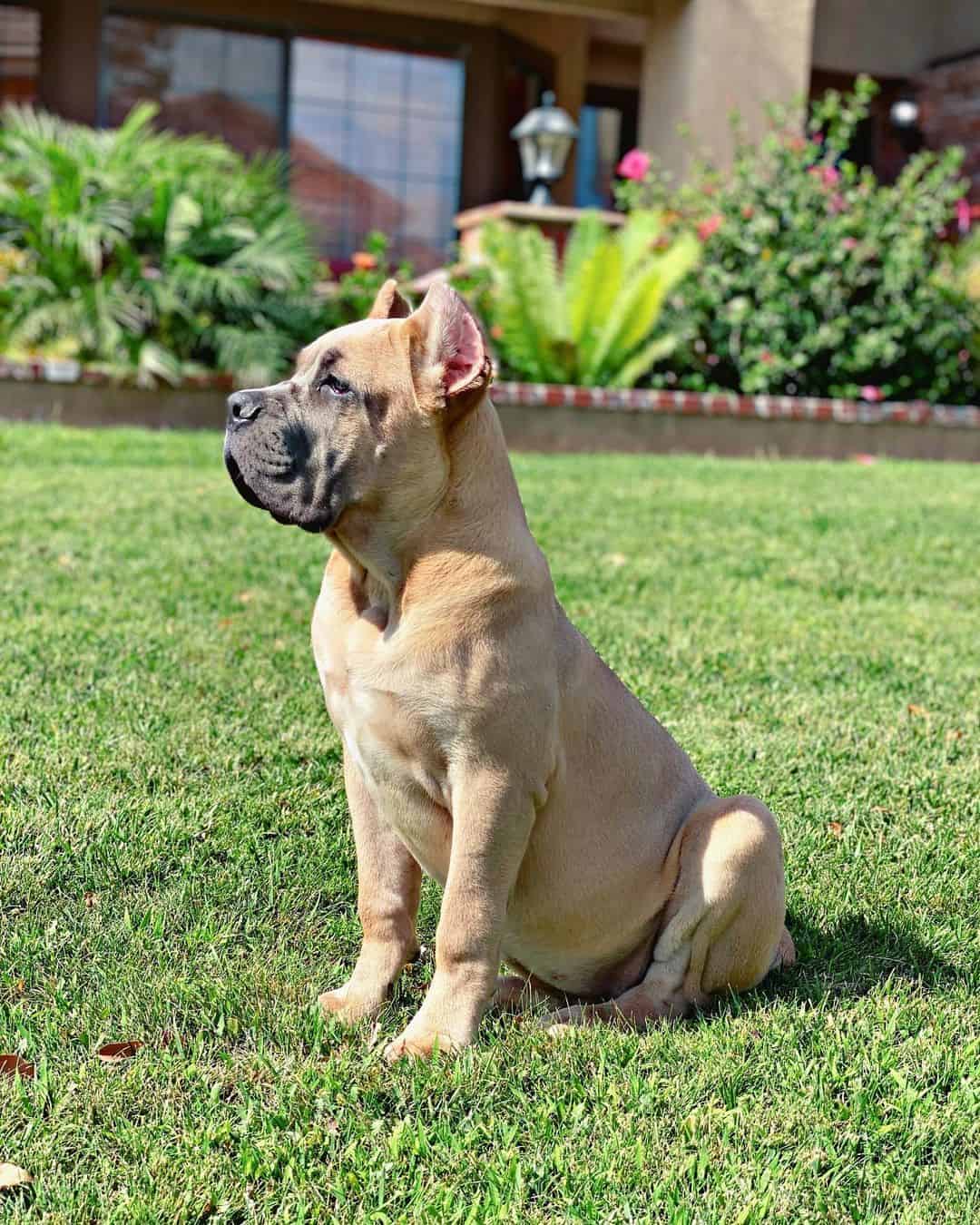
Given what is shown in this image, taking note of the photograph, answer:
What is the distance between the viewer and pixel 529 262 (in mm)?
11375

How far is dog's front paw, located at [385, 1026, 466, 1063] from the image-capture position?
2.51 meters

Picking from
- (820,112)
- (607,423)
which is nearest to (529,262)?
(607,423)

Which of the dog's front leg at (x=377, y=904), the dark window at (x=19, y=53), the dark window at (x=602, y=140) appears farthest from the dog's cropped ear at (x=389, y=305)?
the dark window at (x=602, y=140)

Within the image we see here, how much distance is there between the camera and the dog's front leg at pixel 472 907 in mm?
2467

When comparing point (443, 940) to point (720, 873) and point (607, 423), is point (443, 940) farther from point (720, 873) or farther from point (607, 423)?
point (607, 423)

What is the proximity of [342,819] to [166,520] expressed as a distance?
383cm

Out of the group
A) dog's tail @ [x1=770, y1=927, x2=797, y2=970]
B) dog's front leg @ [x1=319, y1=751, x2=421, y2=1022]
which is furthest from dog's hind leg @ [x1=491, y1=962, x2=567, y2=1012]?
dog's tail @ [x1=770, y1=927, x2=797, y2=970]

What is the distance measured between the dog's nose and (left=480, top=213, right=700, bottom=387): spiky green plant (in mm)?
9080

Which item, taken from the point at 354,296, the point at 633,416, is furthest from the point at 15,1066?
the point at 354,296

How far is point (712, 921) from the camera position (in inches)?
108

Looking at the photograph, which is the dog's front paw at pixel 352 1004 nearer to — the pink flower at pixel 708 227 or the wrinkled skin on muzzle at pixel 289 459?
the wrinkled skin on muzzle at pixel 289 459

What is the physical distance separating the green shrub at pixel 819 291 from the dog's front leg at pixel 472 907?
387 inches

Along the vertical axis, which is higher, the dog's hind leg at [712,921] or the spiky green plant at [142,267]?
the spiky green plant at [142,267]

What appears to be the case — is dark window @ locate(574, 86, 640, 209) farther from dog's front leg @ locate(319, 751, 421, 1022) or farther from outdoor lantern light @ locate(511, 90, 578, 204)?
dog's front leg @ locate(319, 751, 421, 1022)
